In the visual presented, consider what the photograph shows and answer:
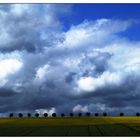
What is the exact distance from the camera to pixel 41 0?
40.2 meters

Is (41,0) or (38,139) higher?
(41,0)

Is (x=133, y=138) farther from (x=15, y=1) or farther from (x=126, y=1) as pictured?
(x=15, y=1)

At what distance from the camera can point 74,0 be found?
1590 inches

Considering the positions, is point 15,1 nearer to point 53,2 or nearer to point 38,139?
point 53,2

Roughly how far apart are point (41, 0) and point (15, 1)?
209 centimetres

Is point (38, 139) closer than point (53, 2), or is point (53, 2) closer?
point (53, 2)

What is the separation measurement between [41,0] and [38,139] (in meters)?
12.8

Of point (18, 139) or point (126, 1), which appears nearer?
point (126, 1)

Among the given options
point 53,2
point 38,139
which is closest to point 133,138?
point 38,139

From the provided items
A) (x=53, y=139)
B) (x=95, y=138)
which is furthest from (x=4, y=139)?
(x=95, y=138)

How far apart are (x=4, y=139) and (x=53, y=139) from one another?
14.6 feet

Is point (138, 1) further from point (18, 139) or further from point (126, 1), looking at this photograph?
point (18, 139)

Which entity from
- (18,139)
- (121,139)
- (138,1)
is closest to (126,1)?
(138,1)

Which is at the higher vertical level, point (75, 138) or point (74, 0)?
point (74, 0)
